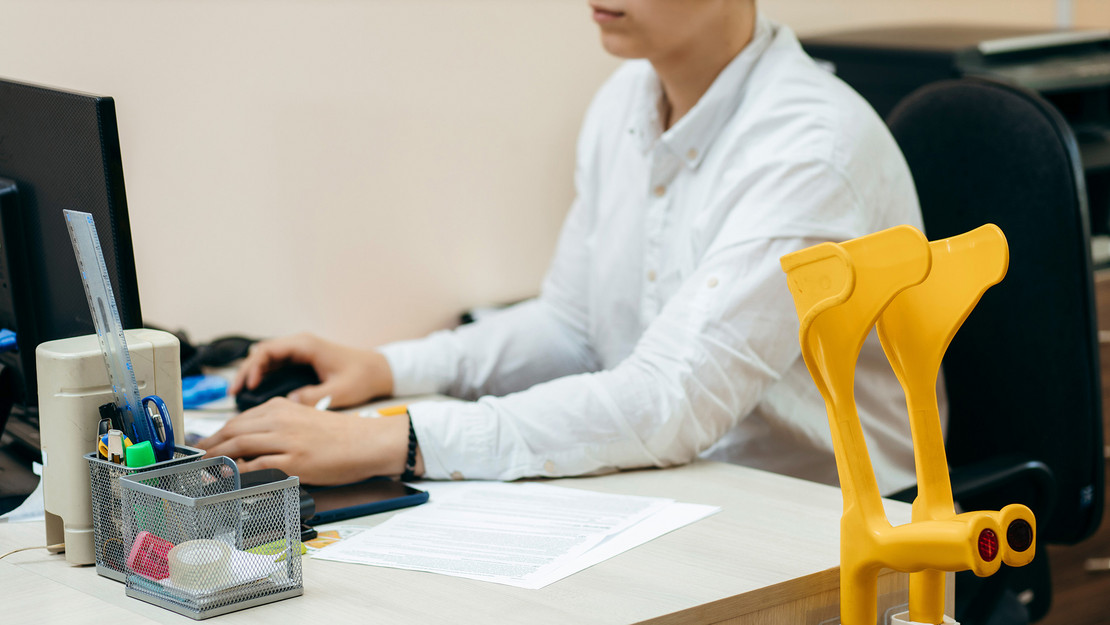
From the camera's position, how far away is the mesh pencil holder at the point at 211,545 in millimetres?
721

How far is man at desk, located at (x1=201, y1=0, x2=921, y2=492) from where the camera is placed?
1.05 metres

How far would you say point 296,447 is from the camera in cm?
99

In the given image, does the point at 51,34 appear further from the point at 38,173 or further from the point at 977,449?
the point at 977,449

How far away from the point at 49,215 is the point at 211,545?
1.15ft

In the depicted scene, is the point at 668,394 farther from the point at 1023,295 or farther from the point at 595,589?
the point at 1023,295

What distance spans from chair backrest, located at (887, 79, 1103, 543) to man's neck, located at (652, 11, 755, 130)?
0.25 metres

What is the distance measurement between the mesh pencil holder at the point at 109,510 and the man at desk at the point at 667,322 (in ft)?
0.61

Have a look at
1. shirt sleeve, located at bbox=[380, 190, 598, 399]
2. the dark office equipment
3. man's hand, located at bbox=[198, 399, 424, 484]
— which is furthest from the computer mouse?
the dark office equipment

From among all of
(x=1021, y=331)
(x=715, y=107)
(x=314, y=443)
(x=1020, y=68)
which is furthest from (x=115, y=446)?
(x=1020, y=68)

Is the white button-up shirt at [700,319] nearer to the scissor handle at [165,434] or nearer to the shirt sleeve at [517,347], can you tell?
the shirt sleeve at [517,347]

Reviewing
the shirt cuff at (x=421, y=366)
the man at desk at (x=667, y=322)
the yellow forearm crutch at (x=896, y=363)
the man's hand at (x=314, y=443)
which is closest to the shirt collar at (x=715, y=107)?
the man at desk at (x=667, y=322)

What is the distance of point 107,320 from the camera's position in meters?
0.80

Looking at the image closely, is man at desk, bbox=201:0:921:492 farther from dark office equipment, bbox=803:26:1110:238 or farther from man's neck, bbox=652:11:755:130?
dark office equipment, bbox=803:26:1110:238

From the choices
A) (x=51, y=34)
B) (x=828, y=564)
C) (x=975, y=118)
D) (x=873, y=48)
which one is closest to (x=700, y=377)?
(x=828, y=564)
